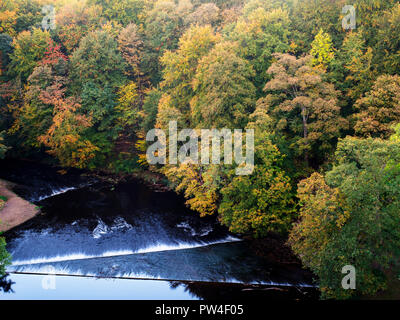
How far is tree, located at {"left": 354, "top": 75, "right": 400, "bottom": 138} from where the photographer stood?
1900 cm

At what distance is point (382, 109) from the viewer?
19.1m

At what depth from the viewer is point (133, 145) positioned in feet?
119

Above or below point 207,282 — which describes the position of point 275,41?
above

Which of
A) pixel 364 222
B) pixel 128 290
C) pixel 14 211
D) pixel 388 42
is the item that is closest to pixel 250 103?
pixel 388 42

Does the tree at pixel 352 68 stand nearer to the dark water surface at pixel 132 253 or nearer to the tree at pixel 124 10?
the dark water surface at pixel 132 253

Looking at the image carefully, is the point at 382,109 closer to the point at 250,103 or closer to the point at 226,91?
the point at 250,103

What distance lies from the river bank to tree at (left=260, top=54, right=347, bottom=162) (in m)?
19.5

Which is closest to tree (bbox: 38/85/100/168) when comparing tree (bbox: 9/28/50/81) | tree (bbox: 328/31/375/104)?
tree (bbox: 9/28/50/81)

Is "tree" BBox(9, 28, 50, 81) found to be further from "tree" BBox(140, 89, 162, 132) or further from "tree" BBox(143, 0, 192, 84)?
"tree" BBox(140, 89, 162, 132)

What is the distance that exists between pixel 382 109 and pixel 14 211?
2613 cm

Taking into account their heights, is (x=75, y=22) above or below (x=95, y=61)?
above

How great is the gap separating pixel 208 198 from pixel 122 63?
18.8m
